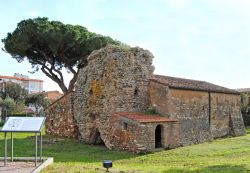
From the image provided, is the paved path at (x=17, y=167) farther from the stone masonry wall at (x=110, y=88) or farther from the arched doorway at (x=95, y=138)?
the arched doorway at (x=95, y=138)

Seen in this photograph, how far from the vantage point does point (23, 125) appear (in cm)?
1389

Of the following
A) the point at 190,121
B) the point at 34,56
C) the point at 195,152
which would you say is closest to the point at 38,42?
the point at 34,56

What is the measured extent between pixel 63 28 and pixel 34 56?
14.4 ft

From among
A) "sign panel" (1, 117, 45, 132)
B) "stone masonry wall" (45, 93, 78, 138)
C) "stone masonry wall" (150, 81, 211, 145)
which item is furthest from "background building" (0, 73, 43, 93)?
"sign panel" (1, 117, 45, 132)

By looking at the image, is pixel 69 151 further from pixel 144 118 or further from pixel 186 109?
pixel 186 109

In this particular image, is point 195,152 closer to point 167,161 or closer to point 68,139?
point 167,161

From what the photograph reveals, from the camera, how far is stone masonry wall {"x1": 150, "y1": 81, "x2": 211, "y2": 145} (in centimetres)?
2650

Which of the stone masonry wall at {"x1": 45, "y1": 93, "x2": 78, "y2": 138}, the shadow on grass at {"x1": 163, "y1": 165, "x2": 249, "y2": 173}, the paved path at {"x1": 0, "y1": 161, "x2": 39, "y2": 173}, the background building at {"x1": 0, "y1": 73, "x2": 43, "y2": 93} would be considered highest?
the background building at {"x1": 0, "y1": 73, "x2": 43, "y2": 93}

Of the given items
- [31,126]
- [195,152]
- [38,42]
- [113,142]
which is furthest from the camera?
[38,42]

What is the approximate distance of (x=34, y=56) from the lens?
3956 centimetres

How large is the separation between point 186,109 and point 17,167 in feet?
56.3

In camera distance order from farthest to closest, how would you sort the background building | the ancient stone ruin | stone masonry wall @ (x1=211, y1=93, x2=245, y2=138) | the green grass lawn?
the background building < stone masonry wall @ (x1=211, y1=93, x2=245, y2=138) < the ancient stone ruin < the green grass lawn

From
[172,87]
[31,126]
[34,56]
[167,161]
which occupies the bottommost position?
[167,161]

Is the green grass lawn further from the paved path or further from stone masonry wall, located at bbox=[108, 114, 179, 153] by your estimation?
the paved path
